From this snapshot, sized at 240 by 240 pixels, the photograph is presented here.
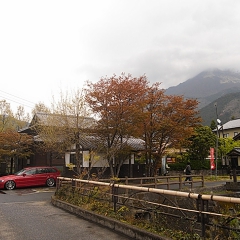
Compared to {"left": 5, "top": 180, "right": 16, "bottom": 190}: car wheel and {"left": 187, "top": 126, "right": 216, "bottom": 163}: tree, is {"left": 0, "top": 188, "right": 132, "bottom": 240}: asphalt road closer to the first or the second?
{"left": 5, "top": 180, "right": 16, "bottom": 190}: car wheel

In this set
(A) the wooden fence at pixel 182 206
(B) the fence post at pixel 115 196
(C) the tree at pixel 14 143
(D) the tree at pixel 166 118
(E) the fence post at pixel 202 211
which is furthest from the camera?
(C) the tree at pixel 14 143

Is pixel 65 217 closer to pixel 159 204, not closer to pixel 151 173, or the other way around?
pixel 159 204

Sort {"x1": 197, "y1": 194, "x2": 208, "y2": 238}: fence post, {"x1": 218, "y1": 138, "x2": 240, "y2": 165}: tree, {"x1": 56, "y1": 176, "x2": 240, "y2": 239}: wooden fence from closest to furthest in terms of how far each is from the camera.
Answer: {"x1": 56, "y1": 176, "x2": 240, "y2": 239}: wooden fence, {"x1": 197, "y1": 194, "x2": 208, "y2": 238}: fence post, {"x1": 218, "y1": 138, "x2": 240, "y2": 165}: tree

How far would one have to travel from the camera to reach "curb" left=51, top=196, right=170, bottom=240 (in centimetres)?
588

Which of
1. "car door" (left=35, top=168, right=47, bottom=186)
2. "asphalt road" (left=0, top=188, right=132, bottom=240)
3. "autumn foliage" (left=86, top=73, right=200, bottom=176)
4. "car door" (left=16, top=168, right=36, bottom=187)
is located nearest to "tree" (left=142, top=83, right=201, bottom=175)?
"autumn foliage" (left=86, top=73, right=200, bottom=176)

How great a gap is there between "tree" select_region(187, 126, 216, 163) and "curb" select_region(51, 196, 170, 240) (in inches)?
932

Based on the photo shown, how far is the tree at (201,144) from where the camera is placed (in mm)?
31219

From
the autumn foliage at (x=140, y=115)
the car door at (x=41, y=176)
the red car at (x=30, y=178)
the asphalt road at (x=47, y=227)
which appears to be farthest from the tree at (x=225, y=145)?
the asphalt road at (x=47, y=227)

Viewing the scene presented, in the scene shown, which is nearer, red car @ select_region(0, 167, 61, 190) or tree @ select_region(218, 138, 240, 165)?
red car @ select_region(0, 167, 61, 190)

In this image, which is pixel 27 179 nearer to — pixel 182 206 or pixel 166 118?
pixel 166 118

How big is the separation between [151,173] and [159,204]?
1670cm

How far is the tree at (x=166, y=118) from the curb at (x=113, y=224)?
36.3 ft

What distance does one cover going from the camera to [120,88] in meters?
17.5

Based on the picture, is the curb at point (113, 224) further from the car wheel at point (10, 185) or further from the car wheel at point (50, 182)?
the car wheel at point (50, 182)
